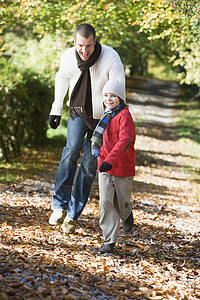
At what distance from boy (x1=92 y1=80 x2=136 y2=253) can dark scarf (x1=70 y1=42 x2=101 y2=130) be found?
0.36m

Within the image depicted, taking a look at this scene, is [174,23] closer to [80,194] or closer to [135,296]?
[80,194]

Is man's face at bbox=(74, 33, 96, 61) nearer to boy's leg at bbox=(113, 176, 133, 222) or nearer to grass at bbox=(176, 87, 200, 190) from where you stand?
boy's leg at bbox=(113, 176, 133, 222)

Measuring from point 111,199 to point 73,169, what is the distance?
0.77 m

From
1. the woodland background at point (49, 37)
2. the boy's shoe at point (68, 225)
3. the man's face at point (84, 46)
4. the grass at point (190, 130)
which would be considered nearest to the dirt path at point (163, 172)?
the grass at point (190, 130)

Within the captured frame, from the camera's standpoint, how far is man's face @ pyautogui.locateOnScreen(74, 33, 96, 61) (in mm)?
4074

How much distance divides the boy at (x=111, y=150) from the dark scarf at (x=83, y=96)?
36cm

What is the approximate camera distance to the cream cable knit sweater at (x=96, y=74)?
4.17 m

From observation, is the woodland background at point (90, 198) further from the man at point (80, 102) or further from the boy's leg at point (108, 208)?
the man at point (80, 102)

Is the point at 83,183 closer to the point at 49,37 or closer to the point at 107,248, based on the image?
the point at 107,248

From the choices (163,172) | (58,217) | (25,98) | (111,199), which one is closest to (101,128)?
(111,199)

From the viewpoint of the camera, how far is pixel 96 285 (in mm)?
3297

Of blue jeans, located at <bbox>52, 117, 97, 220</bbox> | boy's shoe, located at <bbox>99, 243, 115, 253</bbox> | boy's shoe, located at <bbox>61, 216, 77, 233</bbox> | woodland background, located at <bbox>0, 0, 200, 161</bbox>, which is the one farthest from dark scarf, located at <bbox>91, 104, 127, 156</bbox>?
woodland background, located at <bbox>0, 0, 200, 161</bbox>

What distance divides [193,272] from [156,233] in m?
1.33

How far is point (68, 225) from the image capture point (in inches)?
177
